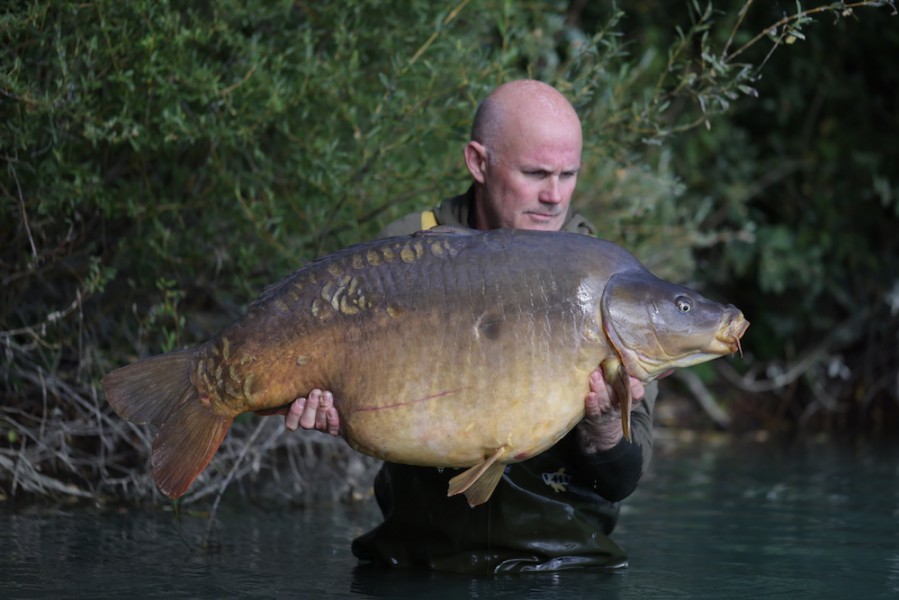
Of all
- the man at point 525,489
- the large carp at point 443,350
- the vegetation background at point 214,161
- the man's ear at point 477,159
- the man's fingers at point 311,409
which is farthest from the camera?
the vegetation background at point 214,161

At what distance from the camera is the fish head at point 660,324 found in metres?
3.36

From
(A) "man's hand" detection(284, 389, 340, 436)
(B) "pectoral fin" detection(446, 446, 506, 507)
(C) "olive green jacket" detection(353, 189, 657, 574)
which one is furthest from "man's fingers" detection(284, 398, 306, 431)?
(C) "olive green jacket" detection(353, 189, 657, 574)

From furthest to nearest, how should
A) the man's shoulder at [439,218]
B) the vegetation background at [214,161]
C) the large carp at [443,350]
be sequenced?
the vegetation background at [214,161] → the man's shoulder at [439,218] → the large carp at [443,350]

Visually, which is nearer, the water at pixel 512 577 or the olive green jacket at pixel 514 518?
the water at pixel 512 577

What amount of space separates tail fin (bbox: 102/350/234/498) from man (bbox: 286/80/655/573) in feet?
2.93

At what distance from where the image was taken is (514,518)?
13.5 ft

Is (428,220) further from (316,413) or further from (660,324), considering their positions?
(660,324)

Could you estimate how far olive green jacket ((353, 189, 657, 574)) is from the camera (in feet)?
13.5

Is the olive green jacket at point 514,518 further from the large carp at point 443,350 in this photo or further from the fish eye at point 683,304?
the fish eye at point 683,304

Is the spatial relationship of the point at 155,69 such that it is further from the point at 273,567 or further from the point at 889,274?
the point at 889,274

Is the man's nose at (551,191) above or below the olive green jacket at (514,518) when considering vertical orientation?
above

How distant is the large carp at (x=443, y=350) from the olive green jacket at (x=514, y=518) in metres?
0.66

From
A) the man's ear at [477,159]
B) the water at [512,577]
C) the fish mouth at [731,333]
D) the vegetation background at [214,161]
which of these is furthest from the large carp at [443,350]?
the vegetation background at [214,161]

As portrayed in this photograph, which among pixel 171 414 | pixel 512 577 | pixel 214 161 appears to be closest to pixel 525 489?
pixel 512 577
